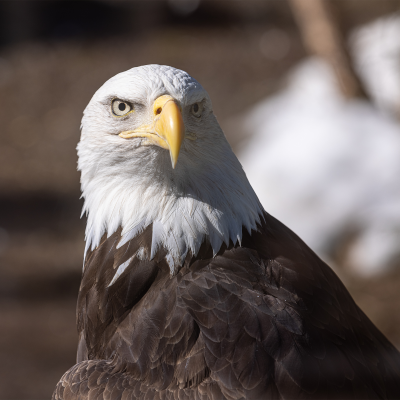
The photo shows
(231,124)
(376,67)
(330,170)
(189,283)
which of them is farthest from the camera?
(231,124)

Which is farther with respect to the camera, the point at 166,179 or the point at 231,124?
the point at 231,124

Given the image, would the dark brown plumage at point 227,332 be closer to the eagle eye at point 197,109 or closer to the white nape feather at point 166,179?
the white nape feather at point 166,179

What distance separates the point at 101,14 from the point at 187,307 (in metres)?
4.24

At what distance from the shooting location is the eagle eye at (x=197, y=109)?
175cm

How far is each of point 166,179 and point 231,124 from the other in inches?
168

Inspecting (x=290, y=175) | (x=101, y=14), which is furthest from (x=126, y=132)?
(x=101, y=14)

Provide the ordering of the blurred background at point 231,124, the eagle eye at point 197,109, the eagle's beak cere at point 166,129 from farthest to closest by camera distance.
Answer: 1. the blurred background at point 231,124
2. the eagle eye at point 197,109
3. the eagle's beak cere at point 166,129

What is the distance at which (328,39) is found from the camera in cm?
499

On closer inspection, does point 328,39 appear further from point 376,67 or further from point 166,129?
point 166,129

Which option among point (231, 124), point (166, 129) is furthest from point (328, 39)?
point (166, 129)

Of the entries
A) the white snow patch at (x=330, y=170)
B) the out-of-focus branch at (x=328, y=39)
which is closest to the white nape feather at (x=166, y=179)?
the white snow patch at (x=330, y=170)

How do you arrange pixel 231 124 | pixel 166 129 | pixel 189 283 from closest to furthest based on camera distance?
pixel 166 129 → pixel 189 283 → pixel 231 124

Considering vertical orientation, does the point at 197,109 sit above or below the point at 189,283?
above

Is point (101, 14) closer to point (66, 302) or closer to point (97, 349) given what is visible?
point (66, 302)
